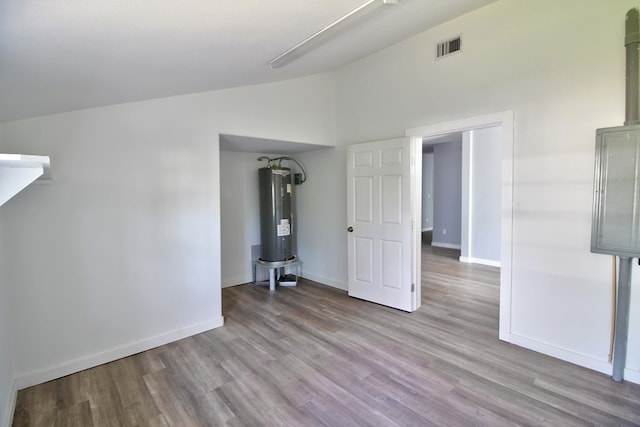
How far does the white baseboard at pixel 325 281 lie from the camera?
455 cm

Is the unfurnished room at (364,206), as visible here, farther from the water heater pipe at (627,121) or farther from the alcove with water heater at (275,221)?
the alcove with water heater at (275,221)

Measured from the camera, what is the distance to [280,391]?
2252mm

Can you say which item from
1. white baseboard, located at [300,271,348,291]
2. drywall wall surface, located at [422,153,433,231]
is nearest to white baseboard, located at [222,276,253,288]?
white baseboard, located at [300,271,348,291]

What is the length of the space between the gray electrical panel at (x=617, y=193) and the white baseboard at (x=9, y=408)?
4024mm

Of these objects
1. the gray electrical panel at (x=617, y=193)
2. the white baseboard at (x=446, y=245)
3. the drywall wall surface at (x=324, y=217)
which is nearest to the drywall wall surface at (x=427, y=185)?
the white baseboard at (x=446, y=245)

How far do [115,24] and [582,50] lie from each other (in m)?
3.10

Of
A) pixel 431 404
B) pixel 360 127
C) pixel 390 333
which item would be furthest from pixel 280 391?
pixel 360 127

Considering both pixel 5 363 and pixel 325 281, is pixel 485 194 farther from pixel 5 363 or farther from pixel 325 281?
pixel 5 363

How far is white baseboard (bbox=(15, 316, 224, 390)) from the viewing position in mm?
2346

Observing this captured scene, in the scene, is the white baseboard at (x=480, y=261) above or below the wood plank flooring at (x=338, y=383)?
above

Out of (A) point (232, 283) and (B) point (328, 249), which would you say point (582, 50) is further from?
(A) point (232, 283)

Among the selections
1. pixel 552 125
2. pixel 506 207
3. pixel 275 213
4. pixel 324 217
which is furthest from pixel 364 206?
pixel 552 125

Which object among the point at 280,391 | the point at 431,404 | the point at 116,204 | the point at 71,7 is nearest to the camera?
the point at 71,7

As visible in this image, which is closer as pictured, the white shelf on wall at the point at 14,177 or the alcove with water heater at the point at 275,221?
the white shelf on wall at the point at 14,177
